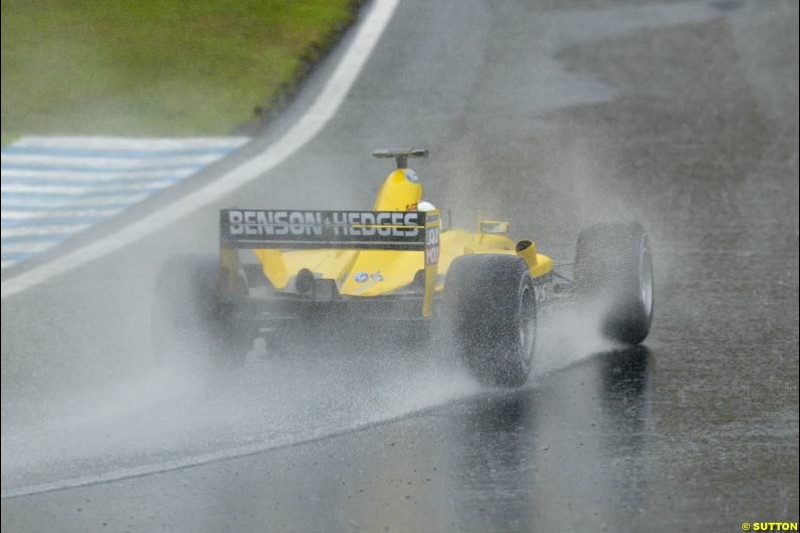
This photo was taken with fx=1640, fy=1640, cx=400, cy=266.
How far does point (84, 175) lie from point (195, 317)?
8.41 ft

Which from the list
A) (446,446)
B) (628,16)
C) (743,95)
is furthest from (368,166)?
(743,95)

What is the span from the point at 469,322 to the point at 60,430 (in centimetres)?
379


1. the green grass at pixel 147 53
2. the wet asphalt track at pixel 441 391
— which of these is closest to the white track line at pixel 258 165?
the wet asphalt track at pixel 441 391

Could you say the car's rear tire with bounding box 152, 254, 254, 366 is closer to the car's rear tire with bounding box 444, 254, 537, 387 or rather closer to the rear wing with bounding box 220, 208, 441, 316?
the rear wing with bounding box 220, 208, 441, 316

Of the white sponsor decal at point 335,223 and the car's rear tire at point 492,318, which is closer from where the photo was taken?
the white sponsor decal at point 335,223

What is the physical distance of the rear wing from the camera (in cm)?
660

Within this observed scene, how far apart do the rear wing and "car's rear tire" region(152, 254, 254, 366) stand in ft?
1.58

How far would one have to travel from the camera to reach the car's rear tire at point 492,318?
7.41 meters

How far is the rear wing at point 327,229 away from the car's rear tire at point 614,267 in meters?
0.67

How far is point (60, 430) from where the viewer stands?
10312 mm

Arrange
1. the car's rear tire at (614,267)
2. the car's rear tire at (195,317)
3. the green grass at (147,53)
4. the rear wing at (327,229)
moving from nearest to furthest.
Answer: the green grass at (147,53) → the rear wing at (327,229) → the car's rear tire at (614,267) → the car's rear tire at (195,317)

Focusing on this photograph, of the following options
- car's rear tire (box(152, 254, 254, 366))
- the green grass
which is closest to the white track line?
car's rear tire (box(152, 254, 254, 366))

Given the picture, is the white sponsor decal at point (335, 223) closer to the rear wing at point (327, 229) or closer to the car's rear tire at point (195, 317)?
the rear wing at point (327, 229)

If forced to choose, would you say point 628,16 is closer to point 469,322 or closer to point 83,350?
point 83,350
